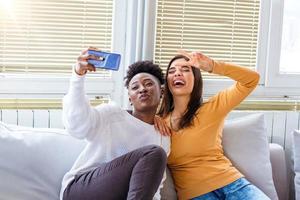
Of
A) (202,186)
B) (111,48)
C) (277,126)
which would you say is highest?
(111,48)

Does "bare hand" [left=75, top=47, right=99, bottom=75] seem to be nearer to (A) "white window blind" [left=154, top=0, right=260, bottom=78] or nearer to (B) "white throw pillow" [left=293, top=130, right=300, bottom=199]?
(A) "white window blind" [left=154, top=0, right=260, bottom=78]

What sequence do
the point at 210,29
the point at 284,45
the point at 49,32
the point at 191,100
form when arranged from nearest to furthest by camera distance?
the point at 191,100, the point at 49,32, the point at 210,29, the point at 284,45

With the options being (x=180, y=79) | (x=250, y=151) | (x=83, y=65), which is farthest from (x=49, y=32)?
(x=250, y=151)

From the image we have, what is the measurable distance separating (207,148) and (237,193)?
22 cm

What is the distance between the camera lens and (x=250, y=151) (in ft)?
6.88

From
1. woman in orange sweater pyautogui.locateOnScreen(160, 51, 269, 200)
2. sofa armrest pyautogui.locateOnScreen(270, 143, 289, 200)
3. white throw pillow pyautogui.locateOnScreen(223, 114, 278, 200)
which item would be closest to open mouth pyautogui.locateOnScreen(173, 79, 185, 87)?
woman in orange sweater pyautogui.locateOnScreen(160, 51, 269, 200)

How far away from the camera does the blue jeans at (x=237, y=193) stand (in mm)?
1879

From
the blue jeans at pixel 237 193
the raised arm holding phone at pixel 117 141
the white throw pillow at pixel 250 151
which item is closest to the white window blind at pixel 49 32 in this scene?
the raised arm holding phone at pixel 117 141

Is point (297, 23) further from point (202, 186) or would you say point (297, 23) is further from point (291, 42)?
point (202, 186)

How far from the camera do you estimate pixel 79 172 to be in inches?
68.5

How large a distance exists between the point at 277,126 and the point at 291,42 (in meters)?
0.48

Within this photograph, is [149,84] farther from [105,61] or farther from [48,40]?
[48,40]

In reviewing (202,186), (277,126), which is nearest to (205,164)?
(202,186)

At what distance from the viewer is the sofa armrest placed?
2.20 meters
